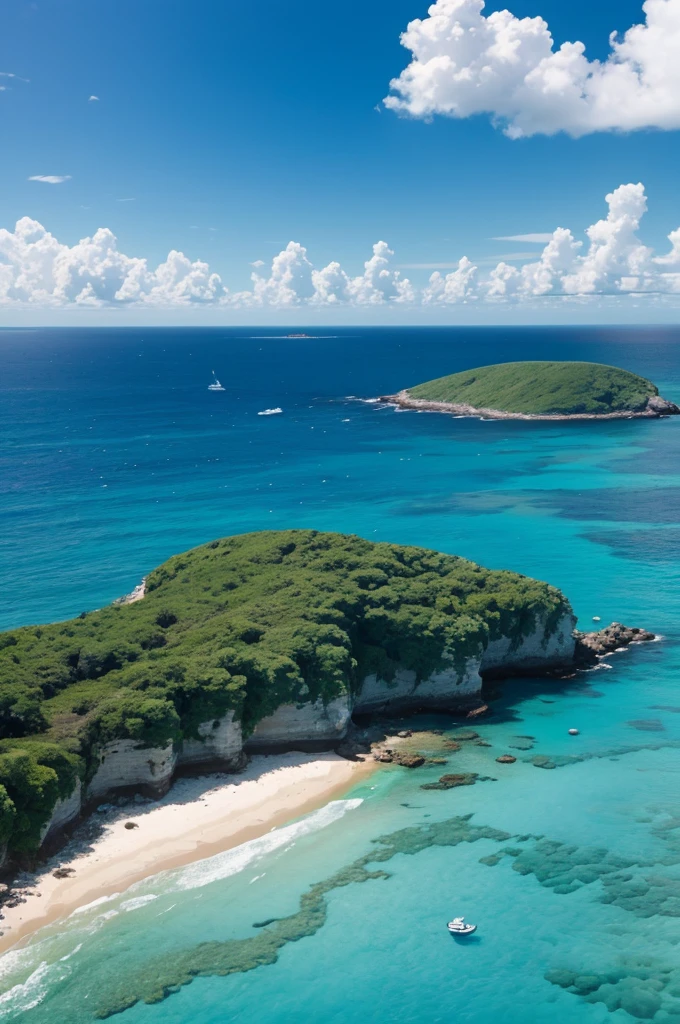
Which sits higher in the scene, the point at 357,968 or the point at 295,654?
the point at 295,654

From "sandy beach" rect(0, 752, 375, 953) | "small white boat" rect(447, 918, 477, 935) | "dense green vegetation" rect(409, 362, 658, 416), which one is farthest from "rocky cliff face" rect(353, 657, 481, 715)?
"dense green vegetation" rect(409, 362, 658, 416)

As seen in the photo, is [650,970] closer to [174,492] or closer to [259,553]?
[259,553]

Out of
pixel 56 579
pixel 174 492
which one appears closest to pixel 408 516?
pixel 174 492

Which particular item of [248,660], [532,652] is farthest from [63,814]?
[532,652]

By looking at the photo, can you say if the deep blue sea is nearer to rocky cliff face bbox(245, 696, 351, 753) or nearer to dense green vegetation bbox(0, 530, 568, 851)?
rocky cliff face bbox(245, 696, 351, 753)

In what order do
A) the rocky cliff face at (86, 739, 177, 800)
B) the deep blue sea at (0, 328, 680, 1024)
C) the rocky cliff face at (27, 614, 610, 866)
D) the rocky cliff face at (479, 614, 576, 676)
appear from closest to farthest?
the deep blue sea at (0, 328, 680, 1024), the rocky cliff face at (86, 739, 177, 800), the rocky cliff face at (27, 614, 610, 866), the rocky cliff face at (479, 614, 576, 676)

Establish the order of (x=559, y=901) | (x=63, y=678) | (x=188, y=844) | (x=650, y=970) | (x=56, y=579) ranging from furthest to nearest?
(x=56, y=579), (x=63, y=678), (x=188, y=844), (x=559, y=901), (x=650, y=970)
